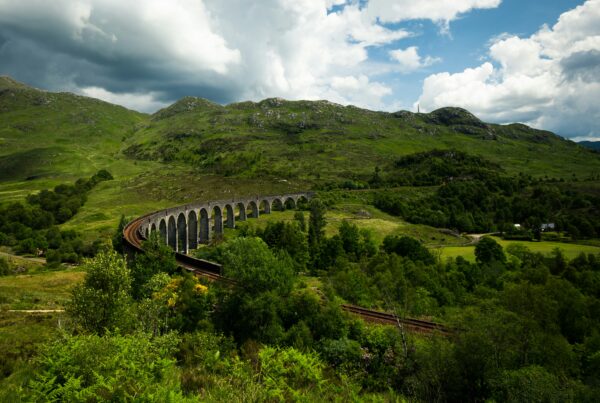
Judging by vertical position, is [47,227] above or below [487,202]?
below

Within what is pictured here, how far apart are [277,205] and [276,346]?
97.0 m

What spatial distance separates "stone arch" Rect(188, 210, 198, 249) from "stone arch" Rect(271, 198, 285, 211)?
39.1 metres

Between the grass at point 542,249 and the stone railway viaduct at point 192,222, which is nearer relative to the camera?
the stone railway viaduct at point 192,222

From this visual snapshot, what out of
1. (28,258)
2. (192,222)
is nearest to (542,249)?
(192,222)

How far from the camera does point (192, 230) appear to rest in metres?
81.4

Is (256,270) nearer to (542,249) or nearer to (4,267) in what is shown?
(4,267)

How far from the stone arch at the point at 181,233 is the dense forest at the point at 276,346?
37871 millimetres

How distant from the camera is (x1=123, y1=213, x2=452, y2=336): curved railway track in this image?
2781 centimetres

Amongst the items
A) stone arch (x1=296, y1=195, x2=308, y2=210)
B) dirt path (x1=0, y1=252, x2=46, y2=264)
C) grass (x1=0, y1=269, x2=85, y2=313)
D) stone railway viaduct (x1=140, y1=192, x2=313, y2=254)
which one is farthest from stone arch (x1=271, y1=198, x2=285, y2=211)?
dirt path (x1=0, y1=252, x2=46, y2=264)

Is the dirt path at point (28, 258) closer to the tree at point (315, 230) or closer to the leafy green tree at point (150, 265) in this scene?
the leafy green tree at point (150, 265)

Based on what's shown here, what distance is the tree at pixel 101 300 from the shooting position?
66.7 ft

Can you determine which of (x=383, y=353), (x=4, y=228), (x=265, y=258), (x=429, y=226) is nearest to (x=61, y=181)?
(x=4, y=228)

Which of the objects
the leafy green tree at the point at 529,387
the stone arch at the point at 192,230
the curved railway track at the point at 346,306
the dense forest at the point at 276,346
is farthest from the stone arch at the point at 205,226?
the leafy green tree at the point at 529,387

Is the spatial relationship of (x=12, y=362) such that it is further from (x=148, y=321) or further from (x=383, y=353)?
(x=383, y=353)
